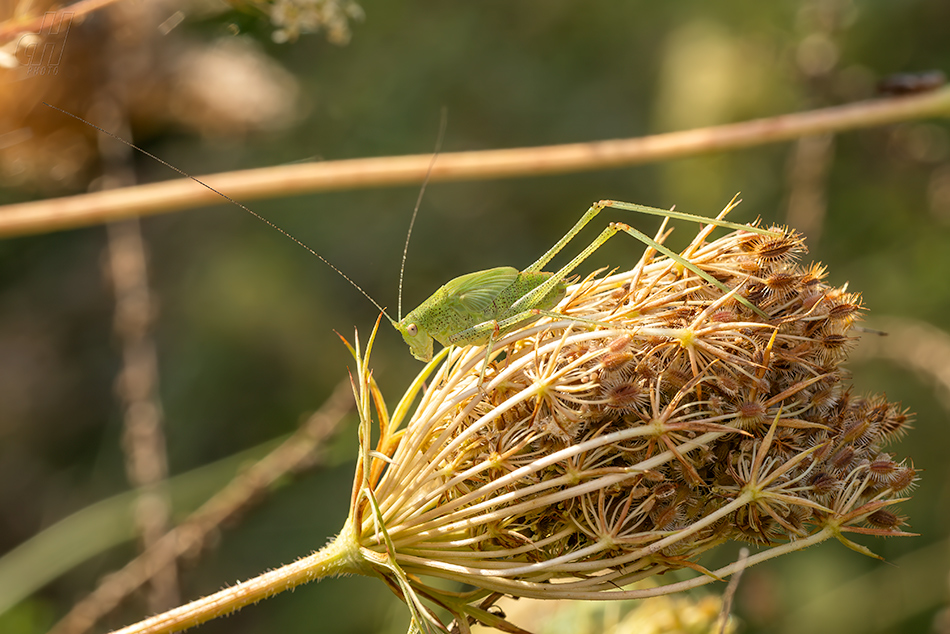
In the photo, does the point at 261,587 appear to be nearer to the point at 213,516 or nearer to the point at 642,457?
the point at 213,516

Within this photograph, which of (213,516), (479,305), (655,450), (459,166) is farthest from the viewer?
(459,166)

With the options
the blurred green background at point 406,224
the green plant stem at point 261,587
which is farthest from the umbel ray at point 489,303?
the blurred green background at point 406,224

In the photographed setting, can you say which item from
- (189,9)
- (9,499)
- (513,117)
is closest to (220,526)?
(189,9)

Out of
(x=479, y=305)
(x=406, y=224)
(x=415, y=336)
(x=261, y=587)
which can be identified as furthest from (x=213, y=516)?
(x=406, y=224)

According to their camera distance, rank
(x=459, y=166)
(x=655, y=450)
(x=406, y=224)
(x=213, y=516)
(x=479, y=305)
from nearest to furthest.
Answer: (x=655, y=450) → (x=479, y=305) → (x=213, y=516) → (x=459, y=166) → (x=406, y=224)

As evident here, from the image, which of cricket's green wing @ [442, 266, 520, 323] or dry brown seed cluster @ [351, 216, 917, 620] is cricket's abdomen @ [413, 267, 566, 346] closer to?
cricket's green wing @ [442, 266, 520, 323]

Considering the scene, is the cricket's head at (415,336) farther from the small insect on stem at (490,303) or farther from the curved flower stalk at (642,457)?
the curved flower stalk at (642,457)
